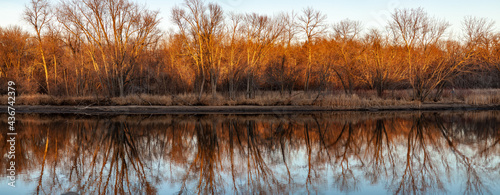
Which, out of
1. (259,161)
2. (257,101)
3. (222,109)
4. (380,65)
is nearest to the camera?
(259,161)

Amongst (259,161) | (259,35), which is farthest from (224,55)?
(259,161)

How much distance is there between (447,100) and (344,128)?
16025 mm

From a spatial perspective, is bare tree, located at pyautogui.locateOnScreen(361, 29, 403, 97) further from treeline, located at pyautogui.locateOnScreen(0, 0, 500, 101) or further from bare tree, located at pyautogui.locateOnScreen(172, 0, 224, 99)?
bare tree, located at pyautogui.locateOnScreen(172, 0, 224, 99)

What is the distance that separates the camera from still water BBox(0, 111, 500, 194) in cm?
689

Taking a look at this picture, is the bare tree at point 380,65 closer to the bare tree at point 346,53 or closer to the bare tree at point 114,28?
the bare tree at point 346,53

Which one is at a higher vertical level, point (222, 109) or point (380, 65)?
point (380, 65)

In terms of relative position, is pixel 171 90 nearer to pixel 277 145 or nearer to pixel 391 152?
pixel 277 145

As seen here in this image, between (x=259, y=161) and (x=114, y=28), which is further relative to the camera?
(x=114, y=28)

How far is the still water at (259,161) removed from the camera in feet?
22.6

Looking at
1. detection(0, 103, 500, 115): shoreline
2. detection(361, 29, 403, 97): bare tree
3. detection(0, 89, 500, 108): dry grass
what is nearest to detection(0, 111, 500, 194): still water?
detection(0, 103, 500, 115): shoreline

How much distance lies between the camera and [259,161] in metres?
9.14

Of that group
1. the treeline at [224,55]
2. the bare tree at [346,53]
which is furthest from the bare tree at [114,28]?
the bare tree at [346,53]

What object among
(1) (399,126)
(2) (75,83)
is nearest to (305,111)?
(1) (399,126)

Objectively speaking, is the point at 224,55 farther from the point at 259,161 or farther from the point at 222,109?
the point at 259,161
